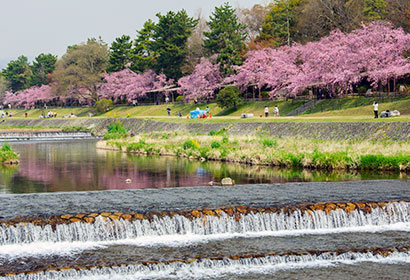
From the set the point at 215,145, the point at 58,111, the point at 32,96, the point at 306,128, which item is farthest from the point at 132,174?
the point at 32,96

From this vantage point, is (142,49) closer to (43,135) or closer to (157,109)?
(157,109)

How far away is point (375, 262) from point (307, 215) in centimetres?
364

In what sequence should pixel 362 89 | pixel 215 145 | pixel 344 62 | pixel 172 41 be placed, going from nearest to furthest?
pixel 215 145 < pixel 344 62 < pixel 362 89 < pixel 172 41

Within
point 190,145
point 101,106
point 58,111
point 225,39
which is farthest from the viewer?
point 58,111

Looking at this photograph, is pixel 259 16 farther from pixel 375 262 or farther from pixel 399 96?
pixel 375 262

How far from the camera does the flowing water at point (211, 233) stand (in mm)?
14344

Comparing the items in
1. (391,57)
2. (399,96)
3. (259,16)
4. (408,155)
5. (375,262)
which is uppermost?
(259,16)

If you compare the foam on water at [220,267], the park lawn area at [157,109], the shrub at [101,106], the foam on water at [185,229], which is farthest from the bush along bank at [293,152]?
the shrub at [101,106]

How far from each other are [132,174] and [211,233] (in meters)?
14.6

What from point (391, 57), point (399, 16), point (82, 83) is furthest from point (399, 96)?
point (82, 83)

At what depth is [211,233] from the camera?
17.5 metres

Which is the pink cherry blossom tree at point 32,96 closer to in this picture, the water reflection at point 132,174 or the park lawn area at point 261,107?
the park lawn area at point 261,107

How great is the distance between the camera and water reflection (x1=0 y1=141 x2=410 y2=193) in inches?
1064

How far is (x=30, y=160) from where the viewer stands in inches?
1582
